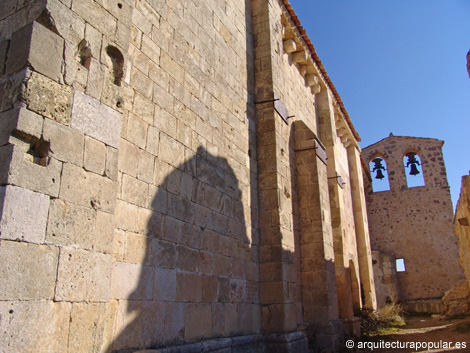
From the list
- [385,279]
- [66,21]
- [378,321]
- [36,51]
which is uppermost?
[66,21]

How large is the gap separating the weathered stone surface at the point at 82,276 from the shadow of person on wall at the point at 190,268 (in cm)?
54

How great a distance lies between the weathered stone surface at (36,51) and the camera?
2.68m

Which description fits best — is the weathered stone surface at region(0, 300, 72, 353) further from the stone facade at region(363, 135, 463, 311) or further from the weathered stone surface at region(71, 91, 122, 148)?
the stone facade at region(363, 135, 463, 311)

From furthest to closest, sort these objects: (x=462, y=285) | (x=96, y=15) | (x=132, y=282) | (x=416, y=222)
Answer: (x=416, y=222) → (x=462, y=285) → (x=132, y=282) → (x=96, y=15)

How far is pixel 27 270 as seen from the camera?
2.36m

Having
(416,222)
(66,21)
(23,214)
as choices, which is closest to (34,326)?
(23,214)

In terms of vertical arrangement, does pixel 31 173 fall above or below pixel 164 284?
above

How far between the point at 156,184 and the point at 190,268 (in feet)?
3.36

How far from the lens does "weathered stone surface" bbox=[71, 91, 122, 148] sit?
2.92m

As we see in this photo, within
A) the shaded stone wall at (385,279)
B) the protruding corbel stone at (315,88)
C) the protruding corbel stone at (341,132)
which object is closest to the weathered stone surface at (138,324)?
Answer: the protruding corbel stone at (315,88)

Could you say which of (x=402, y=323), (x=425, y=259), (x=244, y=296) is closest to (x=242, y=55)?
(x=244, y=296)

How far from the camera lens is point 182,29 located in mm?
5059

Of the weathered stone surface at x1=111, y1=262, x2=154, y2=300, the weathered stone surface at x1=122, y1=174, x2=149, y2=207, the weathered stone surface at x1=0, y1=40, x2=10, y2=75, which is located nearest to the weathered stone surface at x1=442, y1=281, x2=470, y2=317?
the weathered stone surface at x1=111, y1=262, x2=154, y2=300

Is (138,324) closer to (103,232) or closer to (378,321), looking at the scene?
(103,232)
